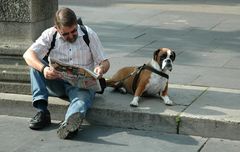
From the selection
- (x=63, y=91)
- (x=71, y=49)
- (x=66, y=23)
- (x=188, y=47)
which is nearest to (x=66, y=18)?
(x=66, y=23)

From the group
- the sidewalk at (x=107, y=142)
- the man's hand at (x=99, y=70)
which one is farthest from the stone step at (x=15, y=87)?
the man's hand at (x=99, y=70)

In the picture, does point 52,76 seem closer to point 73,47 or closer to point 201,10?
point 73,47

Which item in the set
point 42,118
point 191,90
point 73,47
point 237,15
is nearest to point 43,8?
point 73,47

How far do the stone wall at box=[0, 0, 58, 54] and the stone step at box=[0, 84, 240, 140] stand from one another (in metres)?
0.58

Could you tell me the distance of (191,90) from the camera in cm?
691

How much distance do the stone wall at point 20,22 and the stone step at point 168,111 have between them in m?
0.58

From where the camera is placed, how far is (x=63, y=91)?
6.39 m

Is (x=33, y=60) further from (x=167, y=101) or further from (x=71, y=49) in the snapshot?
(x=167, y=101)

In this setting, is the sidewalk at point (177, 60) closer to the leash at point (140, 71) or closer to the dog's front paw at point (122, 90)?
the dog's front paw at point (122, 90)

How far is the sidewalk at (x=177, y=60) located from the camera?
6031 millimetres

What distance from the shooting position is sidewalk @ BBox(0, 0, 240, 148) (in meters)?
6.03

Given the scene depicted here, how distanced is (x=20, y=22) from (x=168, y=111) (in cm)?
196

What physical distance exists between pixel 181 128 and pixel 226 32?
5503 millimetres

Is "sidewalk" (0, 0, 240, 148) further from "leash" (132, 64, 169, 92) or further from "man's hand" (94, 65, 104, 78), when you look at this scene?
"man's hand" (94, 65, 104, 78)
